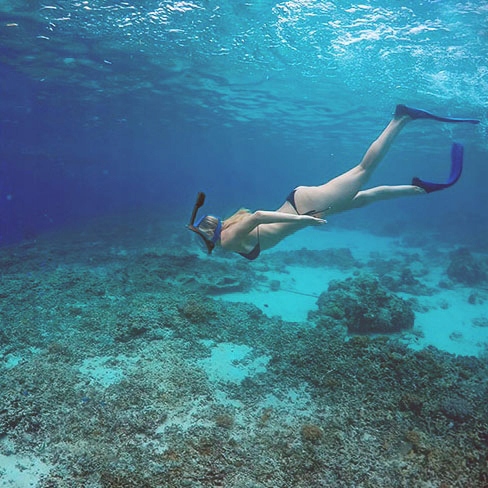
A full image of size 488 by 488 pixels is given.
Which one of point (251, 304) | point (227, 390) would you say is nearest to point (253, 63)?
point (251, 304)

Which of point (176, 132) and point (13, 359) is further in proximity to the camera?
point (176, 132)

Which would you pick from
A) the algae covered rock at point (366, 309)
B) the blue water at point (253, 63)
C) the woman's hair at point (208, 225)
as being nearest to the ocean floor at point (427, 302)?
the algae covered rock at point (366, 309)

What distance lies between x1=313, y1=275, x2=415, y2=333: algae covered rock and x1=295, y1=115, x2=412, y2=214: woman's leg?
184 inches

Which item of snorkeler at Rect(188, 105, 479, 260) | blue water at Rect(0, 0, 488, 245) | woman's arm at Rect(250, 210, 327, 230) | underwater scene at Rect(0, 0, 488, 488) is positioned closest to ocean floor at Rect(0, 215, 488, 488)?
underwater scene at Rect(0, 0, 488, 488)

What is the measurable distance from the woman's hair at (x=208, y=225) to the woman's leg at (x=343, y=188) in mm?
1507

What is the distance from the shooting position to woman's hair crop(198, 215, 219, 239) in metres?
5.05

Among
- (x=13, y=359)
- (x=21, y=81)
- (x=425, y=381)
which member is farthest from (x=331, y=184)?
(x=21, y=81)

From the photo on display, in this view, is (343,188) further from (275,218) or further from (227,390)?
(227,390)

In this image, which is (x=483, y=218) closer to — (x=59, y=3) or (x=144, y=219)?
(x=144, y=219)

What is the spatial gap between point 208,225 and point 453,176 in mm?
4466

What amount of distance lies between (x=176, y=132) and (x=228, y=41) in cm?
3196

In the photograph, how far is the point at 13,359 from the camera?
6.49 meters

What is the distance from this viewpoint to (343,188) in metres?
5.66

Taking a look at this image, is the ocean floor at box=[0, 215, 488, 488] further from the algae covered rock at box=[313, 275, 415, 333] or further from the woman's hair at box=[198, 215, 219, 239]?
the woman's hair at box=[198, 215, 219, 239]
